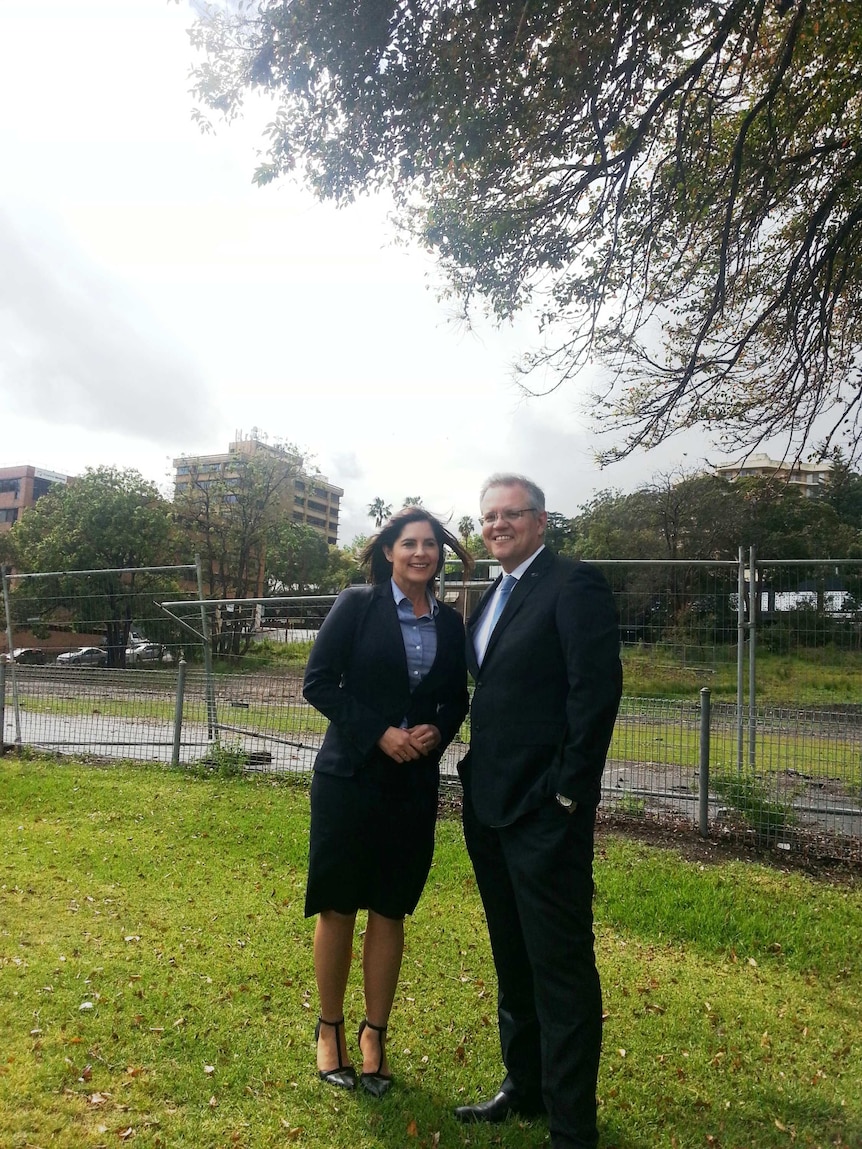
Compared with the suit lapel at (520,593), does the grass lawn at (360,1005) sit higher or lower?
lower

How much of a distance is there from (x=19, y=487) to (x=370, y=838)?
6709 cm

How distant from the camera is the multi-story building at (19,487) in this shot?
61250 millimetres

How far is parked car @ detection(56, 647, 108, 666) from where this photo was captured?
9.76 metres

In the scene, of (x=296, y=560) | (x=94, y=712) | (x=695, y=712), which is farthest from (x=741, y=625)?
(x=296, y=560)

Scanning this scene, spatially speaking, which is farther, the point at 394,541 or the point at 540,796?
the point at 394,541

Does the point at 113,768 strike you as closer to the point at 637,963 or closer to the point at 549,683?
the point at 637,963

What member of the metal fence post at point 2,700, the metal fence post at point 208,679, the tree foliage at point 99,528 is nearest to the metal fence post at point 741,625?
the metal fence post at point 208,679

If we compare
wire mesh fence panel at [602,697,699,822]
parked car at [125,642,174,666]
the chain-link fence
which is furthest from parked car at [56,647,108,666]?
wire mesh fence panel at [602,697,699,822]

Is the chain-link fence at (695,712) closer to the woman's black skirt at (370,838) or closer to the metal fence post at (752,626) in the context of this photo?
the metal fence post at (752,626)

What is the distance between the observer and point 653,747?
21.7 feet

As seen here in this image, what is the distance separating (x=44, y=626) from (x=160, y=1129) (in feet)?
30.1

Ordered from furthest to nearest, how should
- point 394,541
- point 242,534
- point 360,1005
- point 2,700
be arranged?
point 242,534
point 2,700
point 360,1005
point 394,541

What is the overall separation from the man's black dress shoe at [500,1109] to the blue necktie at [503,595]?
1639mm

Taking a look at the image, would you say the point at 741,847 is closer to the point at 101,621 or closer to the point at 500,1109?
the point at 500,1109
